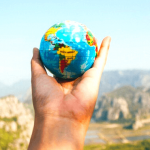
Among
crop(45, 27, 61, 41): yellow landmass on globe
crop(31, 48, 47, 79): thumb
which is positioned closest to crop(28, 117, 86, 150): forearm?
crop(31, 48, 47, 79): thumb

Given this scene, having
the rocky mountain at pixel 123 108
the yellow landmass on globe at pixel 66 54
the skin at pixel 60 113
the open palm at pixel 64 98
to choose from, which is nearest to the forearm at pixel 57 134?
the skin at pixel 60 113

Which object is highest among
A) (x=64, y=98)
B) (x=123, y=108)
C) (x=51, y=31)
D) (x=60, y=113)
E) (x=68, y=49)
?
(x=51, y=31)

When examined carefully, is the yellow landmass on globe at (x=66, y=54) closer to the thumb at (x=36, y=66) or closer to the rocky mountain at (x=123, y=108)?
the thumb at (x=36, y=66)

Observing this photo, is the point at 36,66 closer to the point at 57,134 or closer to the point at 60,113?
the point at 60,113

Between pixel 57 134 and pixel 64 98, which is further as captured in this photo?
pixel 64 98

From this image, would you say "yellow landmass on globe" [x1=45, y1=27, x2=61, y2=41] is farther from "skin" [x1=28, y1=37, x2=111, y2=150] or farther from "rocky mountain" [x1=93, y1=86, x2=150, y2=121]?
"rocky mountain" [x1=93, y1=86, x2=150, y2=121]

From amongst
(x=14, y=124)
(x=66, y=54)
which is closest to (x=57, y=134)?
(x=66, y=54)

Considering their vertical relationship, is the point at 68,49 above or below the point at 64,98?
→ above
